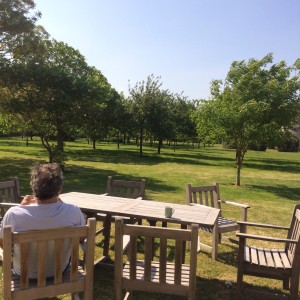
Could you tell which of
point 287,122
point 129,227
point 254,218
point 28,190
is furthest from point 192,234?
point 287,122

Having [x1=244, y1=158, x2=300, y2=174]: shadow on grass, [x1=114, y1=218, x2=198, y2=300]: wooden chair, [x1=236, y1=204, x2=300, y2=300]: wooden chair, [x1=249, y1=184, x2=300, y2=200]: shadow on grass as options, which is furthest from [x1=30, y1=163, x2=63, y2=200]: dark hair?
[x1=244, y1=158, x2=300, y2=174]: shadow on grass

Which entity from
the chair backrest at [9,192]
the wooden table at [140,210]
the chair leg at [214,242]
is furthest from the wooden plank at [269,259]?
the chair backrest at [9,192]

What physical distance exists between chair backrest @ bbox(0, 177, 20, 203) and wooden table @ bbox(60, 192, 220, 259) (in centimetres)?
90

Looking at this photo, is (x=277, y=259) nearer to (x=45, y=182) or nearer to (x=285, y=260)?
(x=285, y=260)

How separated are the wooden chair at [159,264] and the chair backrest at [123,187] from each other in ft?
10.7

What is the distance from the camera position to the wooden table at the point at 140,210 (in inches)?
180

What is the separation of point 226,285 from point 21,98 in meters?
14.0

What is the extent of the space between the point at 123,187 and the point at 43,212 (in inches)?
155

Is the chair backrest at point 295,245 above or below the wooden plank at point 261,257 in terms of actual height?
above

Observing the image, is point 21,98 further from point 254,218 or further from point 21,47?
point 254,218

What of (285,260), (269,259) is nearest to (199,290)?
(269,259)

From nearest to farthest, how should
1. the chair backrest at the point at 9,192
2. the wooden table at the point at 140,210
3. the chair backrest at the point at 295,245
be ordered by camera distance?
the chair backrest at the point at 295,245, the wooden table at the point at 140,210, the chair backrest at the point at 9,192

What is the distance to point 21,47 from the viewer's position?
1686 cm

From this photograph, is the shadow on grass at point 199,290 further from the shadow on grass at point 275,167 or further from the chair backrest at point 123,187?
the shadow on grass at point 275,167
